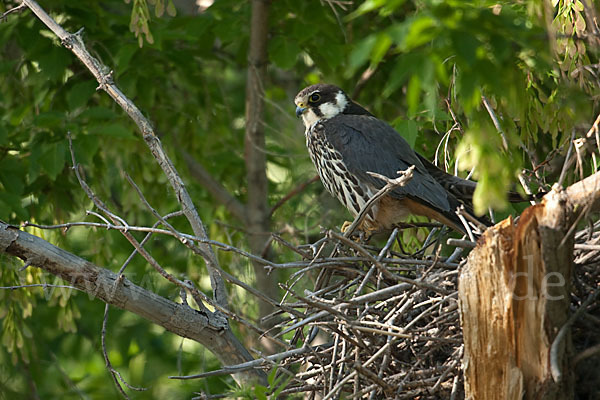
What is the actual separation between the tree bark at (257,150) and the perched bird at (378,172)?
38.2 inches

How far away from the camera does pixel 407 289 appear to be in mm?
3000

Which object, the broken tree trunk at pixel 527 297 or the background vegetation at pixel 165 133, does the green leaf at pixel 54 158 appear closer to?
the background vegetation at pixel 165 133

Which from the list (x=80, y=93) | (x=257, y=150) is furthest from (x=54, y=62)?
(x=257, y=150)

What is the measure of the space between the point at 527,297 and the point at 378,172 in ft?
6.12

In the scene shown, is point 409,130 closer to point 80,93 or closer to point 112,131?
point 112,131

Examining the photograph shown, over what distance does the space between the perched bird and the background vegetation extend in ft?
0.45

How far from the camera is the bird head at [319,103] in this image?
15.6 feet

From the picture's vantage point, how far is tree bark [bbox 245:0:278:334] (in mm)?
5402

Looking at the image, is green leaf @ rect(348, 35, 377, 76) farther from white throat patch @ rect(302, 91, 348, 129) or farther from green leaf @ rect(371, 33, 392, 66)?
white throat patch @ rect(302, 91, 348, 129)

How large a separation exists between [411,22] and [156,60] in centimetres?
405

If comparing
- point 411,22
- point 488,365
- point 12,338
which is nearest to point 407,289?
point 488,365

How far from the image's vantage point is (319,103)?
15.7ft

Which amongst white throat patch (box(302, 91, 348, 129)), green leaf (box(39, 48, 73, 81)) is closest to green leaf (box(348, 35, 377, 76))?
white throat patch (box(302, 91, 348, 129))

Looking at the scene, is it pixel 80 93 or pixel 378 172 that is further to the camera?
pixel 80 93
